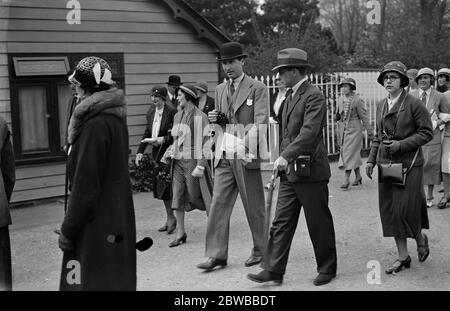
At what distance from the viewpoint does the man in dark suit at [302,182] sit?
244 inches

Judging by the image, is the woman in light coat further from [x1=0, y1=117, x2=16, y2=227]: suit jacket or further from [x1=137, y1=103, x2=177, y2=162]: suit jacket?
[x1=0, y1=117, x2=16, y2=227]: suit jacket

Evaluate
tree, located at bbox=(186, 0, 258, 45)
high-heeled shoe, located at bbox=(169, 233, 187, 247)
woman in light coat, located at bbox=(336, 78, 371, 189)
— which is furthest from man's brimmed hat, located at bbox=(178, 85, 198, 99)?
tree, located at bbox=(186, 0, 258, 45)

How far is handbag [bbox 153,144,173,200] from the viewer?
28.2 feet

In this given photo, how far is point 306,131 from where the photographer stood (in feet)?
20.1

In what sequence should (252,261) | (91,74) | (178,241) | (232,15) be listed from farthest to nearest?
(232,15) < (178,241) < (252,261) < (91,74)

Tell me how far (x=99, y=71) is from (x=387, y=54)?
1902 cm

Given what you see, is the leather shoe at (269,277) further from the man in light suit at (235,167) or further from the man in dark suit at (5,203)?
the man in dark suit at (5,203)

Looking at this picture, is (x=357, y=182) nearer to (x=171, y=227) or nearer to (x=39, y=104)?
(x=171, y=227)

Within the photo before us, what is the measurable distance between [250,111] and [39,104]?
564 cm

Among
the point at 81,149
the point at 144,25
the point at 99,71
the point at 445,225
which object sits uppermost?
the point at 144,25

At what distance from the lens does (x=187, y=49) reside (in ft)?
44.2

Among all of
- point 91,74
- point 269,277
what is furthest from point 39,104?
point 91,74
